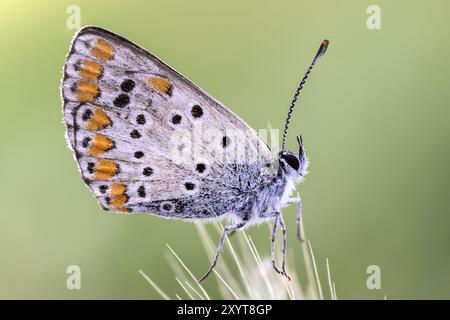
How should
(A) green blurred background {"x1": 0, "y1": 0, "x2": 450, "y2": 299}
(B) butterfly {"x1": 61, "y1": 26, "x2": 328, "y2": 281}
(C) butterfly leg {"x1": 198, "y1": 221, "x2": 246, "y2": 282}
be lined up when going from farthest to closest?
1. (A) green blurred background {"x1": 0, "y1": 0, "x2": 450, "y2": 299}
2. (B) butterfly {"x1": 61, "y1": 26, "x2": 328, "y2": 281}
3. (C) butterfly leg {"x1": 198, "y1": 221, "x2": 246, "y2": 282}

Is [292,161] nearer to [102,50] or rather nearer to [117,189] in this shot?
[117,189]

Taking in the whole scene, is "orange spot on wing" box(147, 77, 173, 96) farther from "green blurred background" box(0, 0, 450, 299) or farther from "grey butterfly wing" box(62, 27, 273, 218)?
"green blurred background" box(0, 0, 450, 299)

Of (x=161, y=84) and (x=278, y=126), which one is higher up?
(x=161, y=84)

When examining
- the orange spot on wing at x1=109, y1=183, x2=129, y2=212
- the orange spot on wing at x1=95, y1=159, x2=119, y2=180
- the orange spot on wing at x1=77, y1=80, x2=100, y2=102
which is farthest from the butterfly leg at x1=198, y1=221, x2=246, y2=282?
the orange spot on wing at x1=77, y1=80, x2=100, y2=102

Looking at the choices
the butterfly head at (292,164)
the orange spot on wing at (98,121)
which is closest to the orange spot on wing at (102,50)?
the orange spot on wing at (98,121)

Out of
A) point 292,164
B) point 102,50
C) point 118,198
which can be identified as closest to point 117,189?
point 118,198

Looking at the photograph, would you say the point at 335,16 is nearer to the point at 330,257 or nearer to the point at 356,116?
the point at 356,116

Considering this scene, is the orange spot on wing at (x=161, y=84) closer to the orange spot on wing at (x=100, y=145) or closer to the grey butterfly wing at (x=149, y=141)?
the grey butterfly wing at (x=149, y=141)
